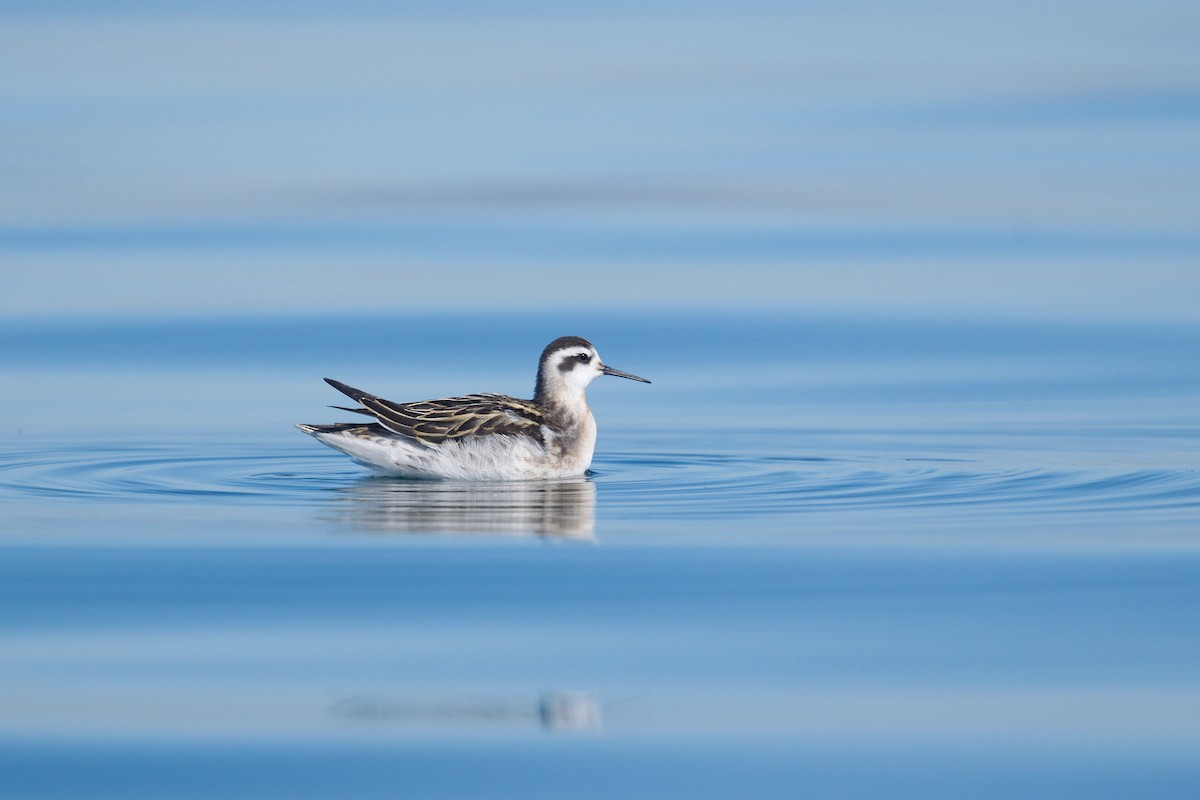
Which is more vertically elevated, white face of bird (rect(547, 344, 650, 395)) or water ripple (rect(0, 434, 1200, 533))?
white face of bird (rect(547, 344, 650, 395))

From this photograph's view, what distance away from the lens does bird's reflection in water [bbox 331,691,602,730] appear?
6.68 metres

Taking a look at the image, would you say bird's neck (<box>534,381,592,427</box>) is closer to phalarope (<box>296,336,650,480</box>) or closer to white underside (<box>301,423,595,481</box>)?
phalarope (<box>296,336,650,480</box>)

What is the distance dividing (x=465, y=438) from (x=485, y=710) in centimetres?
623

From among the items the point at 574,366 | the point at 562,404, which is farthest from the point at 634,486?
the point at 574,366

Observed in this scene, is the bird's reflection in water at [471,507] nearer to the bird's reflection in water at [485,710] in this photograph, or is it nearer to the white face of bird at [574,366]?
the white face of bird at [574,366]

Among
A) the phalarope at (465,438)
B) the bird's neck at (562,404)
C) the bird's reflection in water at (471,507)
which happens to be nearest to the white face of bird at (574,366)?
the bird's neck at (562,404)

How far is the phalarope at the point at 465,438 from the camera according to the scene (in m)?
12.9

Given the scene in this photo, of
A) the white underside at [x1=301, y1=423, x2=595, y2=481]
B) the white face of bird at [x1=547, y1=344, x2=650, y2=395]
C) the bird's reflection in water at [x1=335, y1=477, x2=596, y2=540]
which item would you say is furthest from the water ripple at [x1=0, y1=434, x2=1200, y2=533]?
the white face of bird at [x1=547, y1=344, x2=650, y2=395]

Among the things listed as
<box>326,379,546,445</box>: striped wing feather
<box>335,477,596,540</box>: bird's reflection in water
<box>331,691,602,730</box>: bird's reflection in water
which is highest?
<box>326,379,546,445</box>: striped wing feather

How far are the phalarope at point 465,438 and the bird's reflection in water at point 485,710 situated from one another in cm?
598

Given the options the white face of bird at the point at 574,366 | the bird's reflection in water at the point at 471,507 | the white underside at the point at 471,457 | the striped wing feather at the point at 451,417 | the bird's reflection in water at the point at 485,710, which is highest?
the white face of bird at the point at 574,366

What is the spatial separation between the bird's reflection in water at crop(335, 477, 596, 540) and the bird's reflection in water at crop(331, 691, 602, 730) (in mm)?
3012

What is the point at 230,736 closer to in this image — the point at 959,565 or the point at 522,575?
the point at 522,575

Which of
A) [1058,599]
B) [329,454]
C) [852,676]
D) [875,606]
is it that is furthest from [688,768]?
[329,454]
